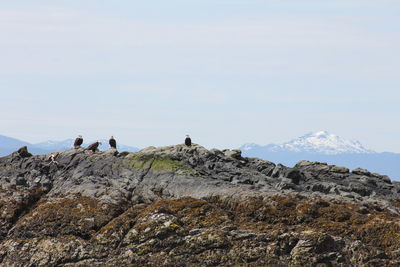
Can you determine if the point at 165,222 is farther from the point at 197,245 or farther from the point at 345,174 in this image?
the point at 345,174

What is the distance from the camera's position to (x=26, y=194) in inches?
1933

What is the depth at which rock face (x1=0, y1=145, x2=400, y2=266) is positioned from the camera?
127 ft

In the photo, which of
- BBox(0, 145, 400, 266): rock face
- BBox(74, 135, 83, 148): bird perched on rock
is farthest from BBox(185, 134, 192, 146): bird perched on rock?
BBox(74, 135, 83, 148): bird perched on rock

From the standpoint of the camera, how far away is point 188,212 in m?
43.2

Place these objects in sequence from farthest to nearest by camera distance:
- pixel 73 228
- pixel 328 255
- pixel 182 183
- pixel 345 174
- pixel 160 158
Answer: pixel 345 174 < pixel 160 158 < pixel 182 183 < pixel 73 228 < pixel 328 255

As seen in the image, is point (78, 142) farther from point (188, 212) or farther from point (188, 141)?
point (188, 212)

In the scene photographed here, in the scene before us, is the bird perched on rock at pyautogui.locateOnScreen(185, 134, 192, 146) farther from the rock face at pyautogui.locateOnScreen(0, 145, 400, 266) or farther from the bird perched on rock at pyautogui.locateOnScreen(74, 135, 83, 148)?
the bird perched on rock at pyautogui.locateOnScreen(74, 135, 83, 148)

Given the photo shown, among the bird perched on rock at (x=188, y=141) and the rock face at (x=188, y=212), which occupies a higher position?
the bird perched on rock at (x=188, y=141)

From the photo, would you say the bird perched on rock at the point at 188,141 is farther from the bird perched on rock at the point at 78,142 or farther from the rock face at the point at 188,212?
the bird perched on rock at the point at 78,142

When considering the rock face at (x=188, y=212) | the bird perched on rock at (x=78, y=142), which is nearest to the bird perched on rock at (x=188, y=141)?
the rock face at (x=188, y=212)

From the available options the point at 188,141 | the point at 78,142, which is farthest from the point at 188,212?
the point at 78,142

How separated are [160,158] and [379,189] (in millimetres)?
17779

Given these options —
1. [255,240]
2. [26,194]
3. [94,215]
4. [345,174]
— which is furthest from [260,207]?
[26,194]

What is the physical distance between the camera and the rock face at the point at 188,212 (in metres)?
38.8
